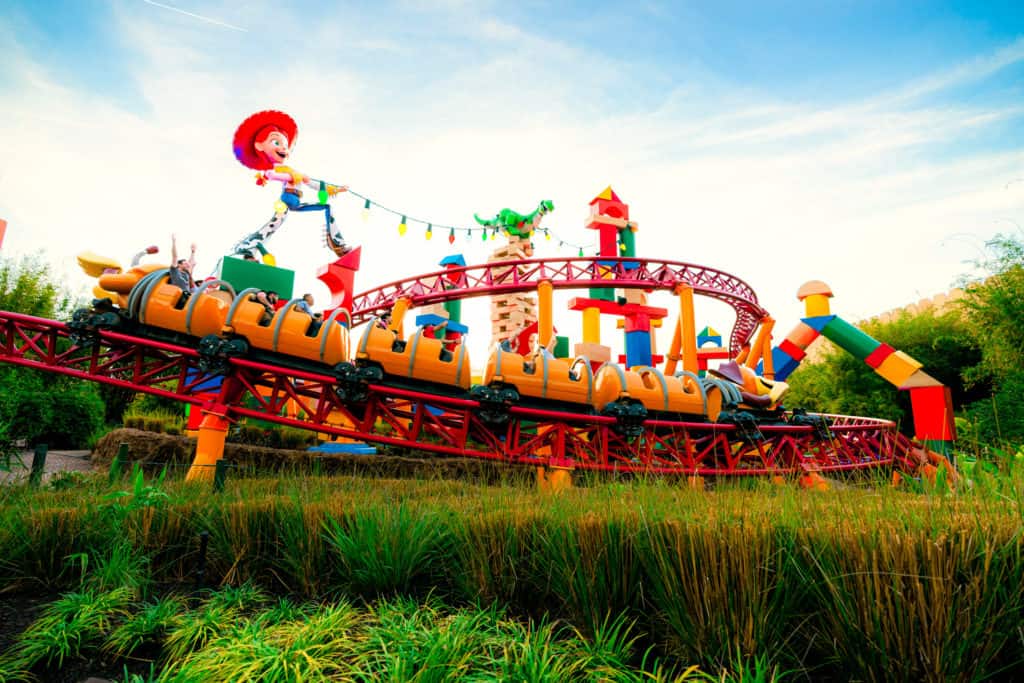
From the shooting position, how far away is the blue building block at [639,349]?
1655cm

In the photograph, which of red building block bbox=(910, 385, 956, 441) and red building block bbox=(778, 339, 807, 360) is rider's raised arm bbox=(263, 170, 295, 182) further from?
red building block bbox=(910, 385, 956, 441)

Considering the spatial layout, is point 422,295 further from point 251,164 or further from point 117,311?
point 117,311

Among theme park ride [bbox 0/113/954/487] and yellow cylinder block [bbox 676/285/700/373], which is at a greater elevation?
yellow cylinder block [bbox 676/285/700/373]

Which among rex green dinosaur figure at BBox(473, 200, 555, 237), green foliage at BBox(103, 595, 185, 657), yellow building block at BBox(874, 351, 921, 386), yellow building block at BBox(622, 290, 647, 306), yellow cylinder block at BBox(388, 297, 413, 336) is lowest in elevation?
green foliage at BBox(103, 595, 185, 657)

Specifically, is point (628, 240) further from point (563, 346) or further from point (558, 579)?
point (558, 579)

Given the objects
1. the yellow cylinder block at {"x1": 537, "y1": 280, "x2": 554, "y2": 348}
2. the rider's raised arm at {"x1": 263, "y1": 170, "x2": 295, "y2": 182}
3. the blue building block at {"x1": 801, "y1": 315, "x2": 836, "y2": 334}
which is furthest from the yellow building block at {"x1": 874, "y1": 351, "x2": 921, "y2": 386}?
the rider's raised arm at {"x1": 263, "y1": 170, "x2": 295, "y2": 182}

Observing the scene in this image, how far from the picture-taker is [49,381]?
38.9ft

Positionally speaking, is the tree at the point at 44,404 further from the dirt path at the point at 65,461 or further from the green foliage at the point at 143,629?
the green foliage at the point at 143,629

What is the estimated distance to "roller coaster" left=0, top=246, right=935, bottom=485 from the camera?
250 inches

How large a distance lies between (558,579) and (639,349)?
14450mm

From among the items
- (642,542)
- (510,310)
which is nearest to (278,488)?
(642,542)

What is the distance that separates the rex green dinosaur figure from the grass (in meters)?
15.0

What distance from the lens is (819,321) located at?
13961 mm

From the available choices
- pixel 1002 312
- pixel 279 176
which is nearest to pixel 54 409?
pixel 279 176
